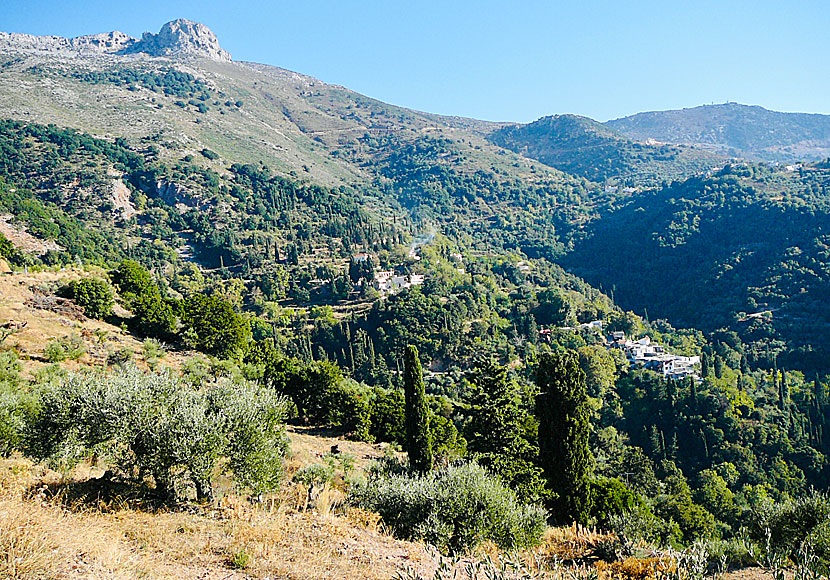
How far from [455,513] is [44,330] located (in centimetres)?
2971

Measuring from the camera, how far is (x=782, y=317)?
74.6m

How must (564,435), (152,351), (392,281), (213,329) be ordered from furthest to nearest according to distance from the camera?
(392,281)
(213,329)
(152,351)
(564,435)

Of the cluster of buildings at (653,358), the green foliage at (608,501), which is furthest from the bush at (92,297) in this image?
the cluster of buildings at (653,358)

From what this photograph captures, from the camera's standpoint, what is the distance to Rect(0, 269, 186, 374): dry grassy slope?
26.0 metres

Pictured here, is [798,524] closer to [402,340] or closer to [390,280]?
[402,340]

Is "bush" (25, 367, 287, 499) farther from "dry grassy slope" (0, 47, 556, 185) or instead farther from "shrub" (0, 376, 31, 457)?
"dry grassy slope" (0, 47, 556, 185)

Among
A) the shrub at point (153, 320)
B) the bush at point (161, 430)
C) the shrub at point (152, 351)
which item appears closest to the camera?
the bush at point (161, 430)

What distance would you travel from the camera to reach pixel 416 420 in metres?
24.0

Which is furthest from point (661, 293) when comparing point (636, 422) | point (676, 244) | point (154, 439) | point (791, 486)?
point (154, 439)

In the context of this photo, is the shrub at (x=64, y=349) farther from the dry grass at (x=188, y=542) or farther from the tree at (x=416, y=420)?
the tree at (x=416, y=420)

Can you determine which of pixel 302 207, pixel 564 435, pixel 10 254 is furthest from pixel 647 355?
pixel 10 254

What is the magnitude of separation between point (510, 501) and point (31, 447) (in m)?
12.4

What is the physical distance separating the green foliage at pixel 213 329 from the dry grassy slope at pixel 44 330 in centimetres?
298

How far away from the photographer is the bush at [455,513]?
11086 millimetres
